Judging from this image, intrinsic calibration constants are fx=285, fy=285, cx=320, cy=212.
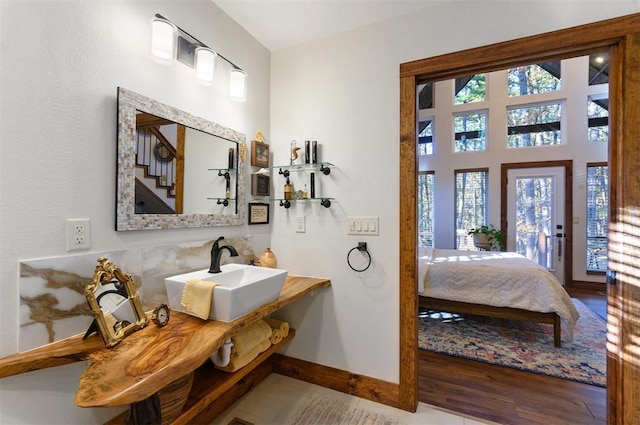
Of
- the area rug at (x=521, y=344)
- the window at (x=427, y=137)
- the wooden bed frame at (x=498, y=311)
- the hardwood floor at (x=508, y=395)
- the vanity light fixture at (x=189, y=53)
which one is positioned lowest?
the hardwood floor at (x=508, y=395)

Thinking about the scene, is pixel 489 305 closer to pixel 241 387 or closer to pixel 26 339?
pixel 241 387

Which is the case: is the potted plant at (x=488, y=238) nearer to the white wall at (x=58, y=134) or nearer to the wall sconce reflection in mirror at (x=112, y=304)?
the white wall at (x=58, y=134)

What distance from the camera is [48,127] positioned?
41.3 inches

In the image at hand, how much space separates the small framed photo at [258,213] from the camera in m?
2.03

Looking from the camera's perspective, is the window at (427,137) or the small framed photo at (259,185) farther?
the window at (427,137)

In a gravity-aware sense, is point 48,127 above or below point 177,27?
below

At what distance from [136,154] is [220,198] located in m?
0.55

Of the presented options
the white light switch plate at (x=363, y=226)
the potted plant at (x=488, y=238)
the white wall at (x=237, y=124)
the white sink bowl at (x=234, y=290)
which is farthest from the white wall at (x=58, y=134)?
the potted plant at (x=488, y=238)

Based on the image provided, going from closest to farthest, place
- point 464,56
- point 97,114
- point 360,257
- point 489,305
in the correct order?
point 97,114
point 464,56
point 360,257
point 489,305

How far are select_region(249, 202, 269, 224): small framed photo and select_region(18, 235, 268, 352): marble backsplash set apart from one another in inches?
25.7

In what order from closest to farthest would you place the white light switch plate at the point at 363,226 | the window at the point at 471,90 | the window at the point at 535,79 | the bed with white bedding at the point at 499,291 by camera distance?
1. the white light switch plate at the point at 363,226
2. the bed with white bedding at the point at 499,291
3. the window at the point at 535,79
4. the window at the point at 471,90

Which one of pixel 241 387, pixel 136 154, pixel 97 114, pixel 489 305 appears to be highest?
pixel 97 114

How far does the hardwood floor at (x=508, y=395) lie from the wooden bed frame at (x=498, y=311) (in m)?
0.58

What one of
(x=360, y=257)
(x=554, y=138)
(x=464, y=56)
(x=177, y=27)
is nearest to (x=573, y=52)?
(x=464, y=56)
